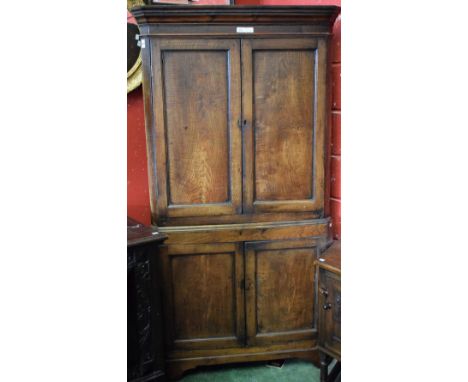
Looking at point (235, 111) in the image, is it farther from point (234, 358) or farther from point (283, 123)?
point (234, 358)

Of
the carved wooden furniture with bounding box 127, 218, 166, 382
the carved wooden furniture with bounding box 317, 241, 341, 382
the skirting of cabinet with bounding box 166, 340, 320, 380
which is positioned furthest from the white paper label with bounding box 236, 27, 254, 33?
the skirting of cabinet with bounding box 166, 340, 320, 380

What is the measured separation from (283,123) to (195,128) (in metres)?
0.45

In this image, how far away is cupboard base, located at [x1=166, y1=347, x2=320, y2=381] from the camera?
8.16 feet

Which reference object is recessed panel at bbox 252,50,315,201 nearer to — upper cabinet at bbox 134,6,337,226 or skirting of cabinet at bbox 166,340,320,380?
upper cabinet at bbox 134,6,337,226

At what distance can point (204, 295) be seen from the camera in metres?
2.45

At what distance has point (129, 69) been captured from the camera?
8.98 feet

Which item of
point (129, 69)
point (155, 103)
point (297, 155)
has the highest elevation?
point (129, 69)

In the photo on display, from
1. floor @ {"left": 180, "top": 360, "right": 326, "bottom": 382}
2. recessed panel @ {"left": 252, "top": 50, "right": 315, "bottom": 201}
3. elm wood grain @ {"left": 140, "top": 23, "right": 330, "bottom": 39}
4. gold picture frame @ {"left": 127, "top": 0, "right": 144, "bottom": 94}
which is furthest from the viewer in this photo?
gold picture frame @ {"left": 127, "top": 0, "right": 144, "bottom": 94}

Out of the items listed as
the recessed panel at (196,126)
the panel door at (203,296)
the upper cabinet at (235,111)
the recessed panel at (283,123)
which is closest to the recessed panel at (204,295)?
the panel door at (203,296)

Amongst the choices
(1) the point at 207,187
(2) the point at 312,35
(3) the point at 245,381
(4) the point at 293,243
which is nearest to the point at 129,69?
(1) the point at 207,187

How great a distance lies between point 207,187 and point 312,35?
36.7 inches

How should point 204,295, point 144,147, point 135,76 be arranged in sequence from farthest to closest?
point 144,147 < point 135,76 < point 204,295

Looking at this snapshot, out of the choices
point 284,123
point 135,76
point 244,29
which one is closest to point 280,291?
point 284,123
